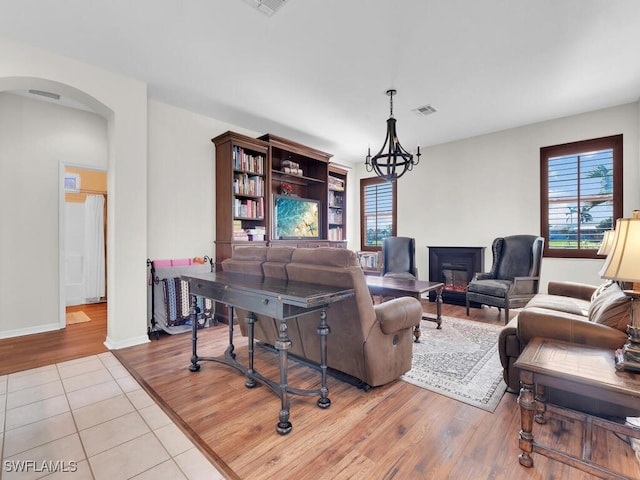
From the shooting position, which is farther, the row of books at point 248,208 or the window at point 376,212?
the window at point 376,212

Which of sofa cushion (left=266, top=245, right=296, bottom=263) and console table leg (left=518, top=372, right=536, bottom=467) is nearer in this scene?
console table leg (left=518, top=372, right=536, bottom=467)

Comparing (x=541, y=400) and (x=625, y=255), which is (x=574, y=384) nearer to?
(x=541, y=400)

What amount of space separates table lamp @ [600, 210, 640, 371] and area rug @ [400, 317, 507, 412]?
2.86 feet

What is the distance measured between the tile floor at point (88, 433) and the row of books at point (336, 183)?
4.48 metres

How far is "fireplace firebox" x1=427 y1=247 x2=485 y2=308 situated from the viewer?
4.86 metres

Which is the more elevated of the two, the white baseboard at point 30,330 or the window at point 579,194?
the window at point 579,194

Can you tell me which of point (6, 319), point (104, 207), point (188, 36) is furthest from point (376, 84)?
point (104, 207)

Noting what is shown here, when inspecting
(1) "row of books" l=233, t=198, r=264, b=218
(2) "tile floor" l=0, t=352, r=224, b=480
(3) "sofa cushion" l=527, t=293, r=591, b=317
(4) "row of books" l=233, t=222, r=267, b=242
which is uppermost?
(1) "row of books" l=233, t=198, r=264, b=218

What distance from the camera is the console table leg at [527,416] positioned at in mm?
1451

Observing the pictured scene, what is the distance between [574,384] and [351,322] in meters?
1.18

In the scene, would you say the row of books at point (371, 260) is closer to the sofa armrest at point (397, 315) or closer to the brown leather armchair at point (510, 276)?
A: the brown leather armchair at point (510, 276)

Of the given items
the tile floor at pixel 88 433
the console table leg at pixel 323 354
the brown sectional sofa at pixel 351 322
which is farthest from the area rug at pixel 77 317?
the console table leg at pixel 323 354

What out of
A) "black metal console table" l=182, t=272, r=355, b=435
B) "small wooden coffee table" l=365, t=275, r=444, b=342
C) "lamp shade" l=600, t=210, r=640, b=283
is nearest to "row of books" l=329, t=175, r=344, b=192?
"small wooden coffee table" l=365, t=275, r=444, b=342

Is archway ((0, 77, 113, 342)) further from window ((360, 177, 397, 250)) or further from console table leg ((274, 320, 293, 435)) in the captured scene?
window ((360, 177, 397, 250))
